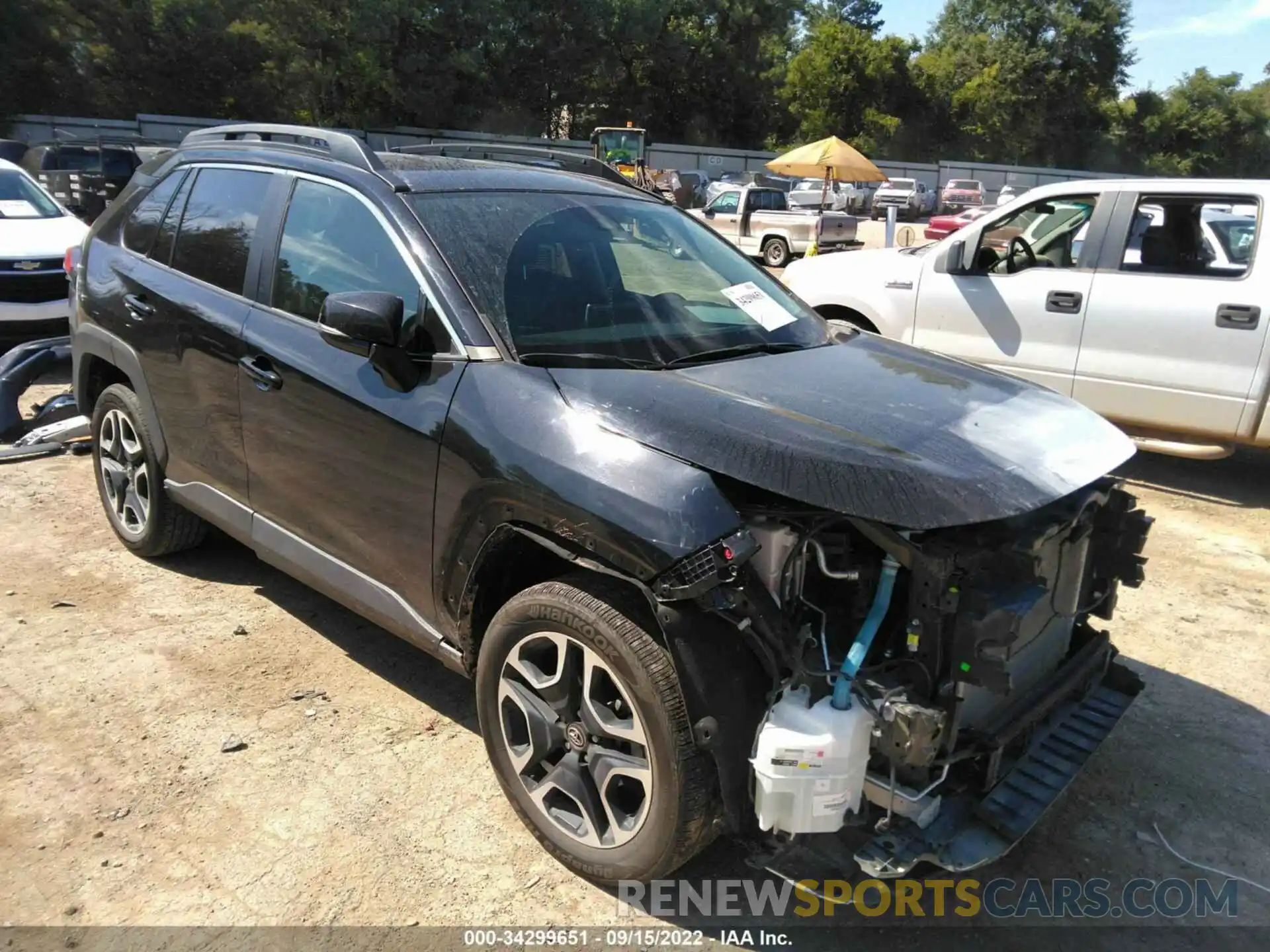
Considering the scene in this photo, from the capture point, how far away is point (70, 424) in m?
6.57

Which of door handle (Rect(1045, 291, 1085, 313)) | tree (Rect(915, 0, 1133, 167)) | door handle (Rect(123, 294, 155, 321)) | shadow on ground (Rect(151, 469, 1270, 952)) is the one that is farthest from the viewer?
tree (Rect(915, 0, 1133, 167))

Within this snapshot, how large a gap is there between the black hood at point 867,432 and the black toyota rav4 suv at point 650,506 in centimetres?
1

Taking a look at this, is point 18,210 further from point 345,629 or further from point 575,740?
point 575,740

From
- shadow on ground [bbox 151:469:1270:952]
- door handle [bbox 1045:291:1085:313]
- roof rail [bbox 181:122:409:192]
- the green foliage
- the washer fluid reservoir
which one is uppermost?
the green foliage

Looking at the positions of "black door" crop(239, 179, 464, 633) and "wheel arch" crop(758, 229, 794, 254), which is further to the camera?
"wheel arch" crop(758, 229, 794, 254)

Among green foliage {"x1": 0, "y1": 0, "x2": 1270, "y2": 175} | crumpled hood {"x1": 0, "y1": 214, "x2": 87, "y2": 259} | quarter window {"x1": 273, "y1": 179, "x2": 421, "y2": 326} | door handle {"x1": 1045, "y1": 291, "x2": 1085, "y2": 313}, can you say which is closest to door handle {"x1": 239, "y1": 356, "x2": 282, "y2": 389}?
quarter window {"x1": 273, "y1": 179, "x2": 421, "y2": 326}

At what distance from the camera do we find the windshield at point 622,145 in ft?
114

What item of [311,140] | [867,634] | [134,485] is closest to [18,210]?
[134,485]

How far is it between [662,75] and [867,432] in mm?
59358

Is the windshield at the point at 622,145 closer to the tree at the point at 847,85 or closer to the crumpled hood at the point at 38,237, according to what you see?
the crumpled hood at the point at 38,237

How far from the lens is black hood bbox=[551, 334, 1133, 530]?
2.34 meters

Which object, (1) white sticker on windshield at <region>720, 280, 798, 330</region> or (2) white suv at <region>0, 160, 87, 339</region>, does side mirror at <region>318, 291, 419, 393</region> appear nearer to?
(1) white sticker on windshield at <region>720, 280, 798, 330</region>

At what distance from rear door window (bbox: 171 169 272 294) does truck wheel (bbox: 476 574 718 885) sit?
199 centimetres

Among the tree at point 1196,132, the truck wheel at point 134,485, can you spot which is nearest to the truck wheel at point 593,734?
the truck wheel at point 134,485
